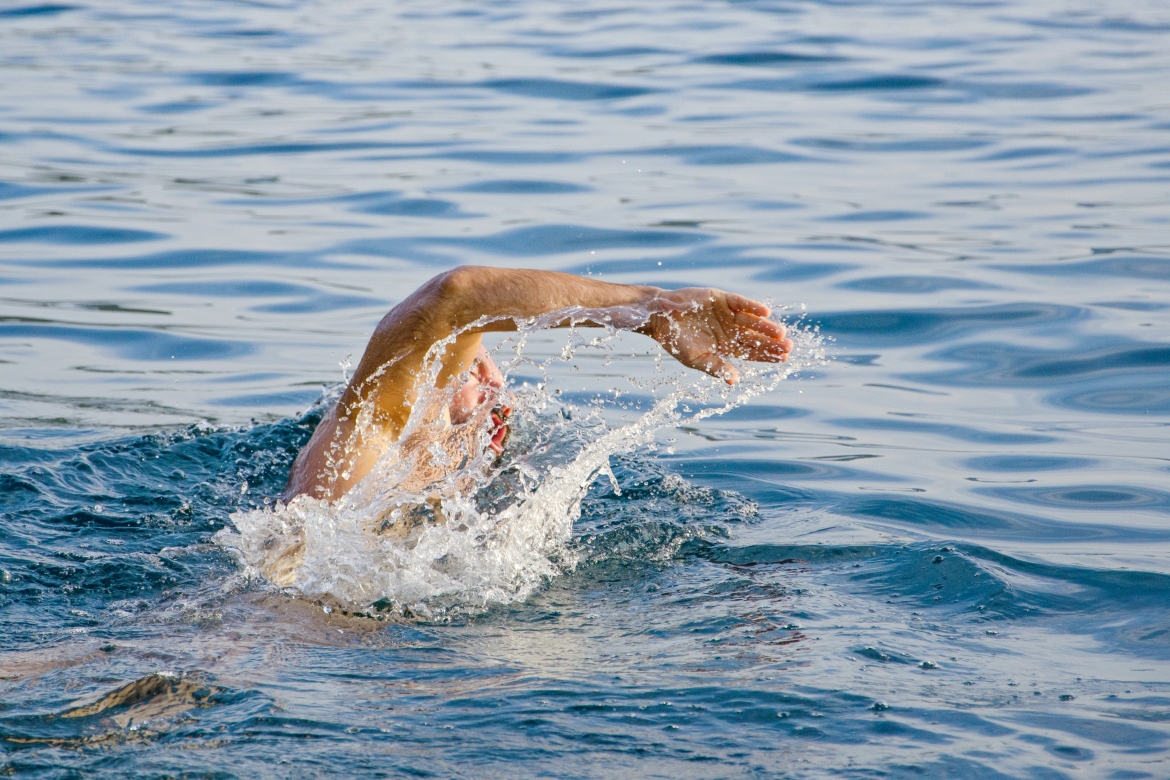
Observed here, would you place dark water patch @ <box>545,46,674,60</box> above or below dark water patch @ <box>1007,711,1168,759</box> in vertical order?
above

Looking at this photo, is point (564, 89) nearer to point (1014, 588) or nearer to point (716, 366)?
point (716, 366)

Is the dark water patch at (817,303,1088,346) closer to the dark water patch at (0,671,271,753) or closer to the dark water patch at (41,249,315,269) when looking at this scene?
the dark water patch at (41,249,315,269)

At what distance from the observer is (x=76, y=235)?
9633 millimetres

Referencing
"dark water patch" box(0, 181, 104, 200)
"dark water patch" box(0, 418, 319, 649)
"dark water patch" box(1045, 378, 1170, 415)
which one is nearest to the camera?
"dark water patch" box(0, 418, 319, 649)

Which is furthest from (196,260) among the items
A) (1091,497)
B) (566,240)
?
(1091,497)

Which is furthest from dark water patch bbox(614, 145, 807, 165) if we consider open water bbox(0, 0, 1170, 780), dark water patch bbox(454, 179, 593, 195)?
dark water patch bbox(454, 179, 593, 195)

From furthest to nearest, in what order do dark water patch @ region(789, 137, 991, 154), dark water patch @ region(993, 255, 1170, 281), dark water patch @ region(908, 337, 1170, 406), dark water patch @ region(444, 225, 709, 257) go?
dark water patch @ region(789, 137, 991, 154), dark water patch @ region(444, 225, 709, 257), dark water patch @ region(993, 255, 1170, 281), dark water patch @ region(908, 337, 1170, 406)

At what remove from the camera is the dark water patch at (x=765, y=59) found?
15.3 meters

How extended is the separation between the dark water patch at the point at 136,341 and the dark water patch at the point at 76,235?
5.43 ft

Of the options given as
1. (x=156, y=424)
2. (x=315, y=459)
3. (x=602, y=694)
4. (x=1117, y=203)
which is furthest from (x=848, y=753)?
(x=1117, y=203)

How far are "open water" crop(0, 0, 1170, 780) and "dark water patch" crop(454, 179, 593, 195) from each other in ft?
0.25

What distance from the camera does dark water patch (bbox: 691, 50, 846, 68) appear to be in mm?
15320

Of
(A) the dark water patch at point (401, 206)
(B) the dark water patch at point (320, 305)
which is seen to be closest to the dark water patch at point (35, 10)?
(A) the dark water patch at point (401, 206)

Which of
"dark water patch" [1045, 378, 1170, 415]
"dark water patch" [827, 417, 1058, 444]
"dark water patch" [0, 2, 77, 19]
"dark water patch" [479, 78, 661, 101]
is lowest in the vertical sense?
"dark water patch" [827, 417, 1058, 444]
